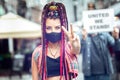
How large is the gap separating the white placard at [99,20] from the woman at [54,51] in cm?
204

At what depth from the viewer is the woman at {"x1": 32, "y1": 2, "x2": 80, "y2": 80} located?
4.29 m

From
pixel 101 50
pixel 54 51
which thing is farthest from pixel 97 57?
pixel 54 51

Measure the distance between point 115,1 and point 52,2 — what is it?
14.0 feet

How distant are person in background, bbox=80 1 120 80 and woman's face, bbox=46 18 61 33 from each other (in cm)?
230

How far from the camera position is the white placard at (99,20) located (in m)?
6.35

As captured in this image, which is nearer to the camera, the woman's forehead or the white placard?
the woman's forehead

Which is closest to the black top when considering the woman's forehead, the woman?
Answer: the woman

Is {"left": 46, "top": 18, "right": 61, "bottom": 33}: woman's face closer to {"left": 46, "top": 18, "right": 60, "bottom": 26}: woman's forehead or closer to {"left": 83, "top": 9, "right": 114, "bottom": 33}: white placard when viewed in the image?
{"left": 46, "top": 18, "right": 60, "bottom": 26}: woman's forehead

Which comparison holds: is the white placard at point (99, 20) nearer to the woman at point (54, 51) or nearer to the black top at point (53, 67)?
the woman at point (54, 51)

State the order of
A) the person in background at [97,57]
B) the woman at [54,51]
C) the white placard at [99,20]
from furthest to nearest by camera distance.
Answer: the person in background at [97,57] → the white placard at [99,20] → the woman at [54,51]

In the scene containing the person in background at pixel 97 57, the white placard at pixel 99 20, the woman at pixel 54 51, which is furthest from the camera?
the person in background at pixel 97 57

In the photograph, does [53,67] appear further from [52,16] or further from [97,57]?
[97,57]

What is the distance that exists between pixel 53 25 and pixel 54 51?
24 centimetres

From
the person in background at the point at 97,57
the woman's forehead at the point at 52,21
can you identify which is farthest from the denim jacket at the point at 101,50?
the woman's forehead at the point at 52,21
